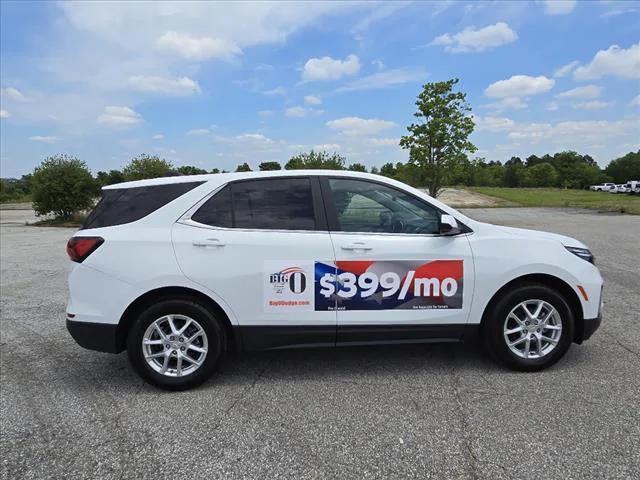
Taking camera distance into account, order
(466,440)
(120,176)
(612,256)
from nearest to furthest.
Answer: (466,440) → (612,256) → (120,176)

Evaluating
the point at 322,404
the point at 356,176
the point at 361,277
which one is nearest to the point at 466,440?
the point at 322,404

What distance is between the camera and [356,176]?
381 cm

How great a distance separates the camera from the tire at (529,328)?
12.1ft

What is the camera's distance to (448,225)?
3520mm

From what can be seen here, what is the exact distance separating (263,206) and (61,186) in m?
21.1

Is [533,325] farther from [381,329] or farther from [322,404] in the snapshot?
[322,404]

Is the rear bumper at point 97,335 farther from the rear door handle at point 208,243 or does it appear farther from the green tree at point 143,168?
the green tree at point 143,168

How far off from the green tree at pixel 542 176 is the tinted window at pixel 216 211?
122m

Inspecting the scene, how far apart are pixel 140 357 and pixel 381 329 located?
6.25 feet

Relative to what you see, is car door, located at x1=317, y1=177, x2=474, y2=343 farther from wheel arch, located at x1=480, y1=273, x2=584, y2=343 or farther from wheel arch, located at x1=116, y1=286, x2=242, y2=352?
wheel arch, located at x1=116, y1=286, x2=242, y2=352

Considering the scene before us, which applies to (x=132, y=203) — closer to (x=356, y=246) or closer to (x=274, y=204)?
(x=274, y=204)

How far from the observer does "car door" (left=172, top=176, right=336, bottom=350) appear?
A: 11.3ft

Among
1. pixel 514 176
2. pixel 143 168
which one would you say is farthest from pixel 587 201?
pixel 514 176

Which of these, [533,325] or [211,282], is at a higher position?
[211,282]
